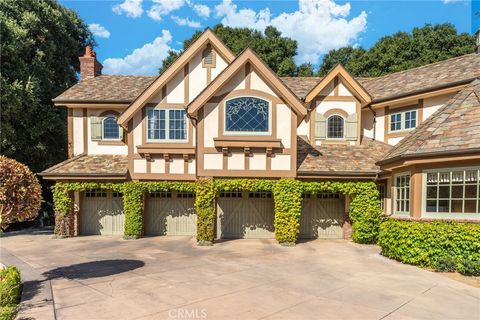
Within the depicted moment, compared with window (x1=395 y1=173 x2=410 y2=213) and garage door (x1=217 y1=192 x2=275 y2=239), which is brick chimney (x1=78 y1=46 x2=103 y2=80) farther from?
window (x1=395 y1=173 x2=410 y2=213)

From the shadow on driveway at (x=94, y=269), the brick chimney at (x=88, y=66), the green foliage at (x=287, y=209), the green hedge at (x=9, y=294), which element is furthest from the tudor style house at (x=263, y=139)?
the green hedge at (x=9, y=294)

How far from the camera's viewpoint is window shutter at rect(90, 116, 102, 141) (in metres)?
17.4

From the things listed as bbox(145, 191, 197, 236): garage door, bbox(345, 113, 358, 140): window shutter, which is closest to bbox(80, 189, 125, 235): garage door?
bbox(145, 191, 197, 236): garage door

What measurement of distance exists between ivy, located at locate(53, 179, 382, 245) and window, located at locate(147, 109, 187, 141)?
6.83 feet

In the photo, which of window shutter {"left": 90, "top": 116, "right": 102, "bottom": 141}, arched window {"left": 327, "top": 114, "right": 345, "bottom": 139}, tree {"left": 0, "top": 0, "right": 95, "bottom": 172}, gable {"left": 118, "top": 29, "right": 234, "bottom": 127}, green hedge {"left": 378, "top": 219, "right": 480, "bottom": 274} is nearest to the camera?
green hedge {"left": 378, "top": 219, "right": 480, "bottom": 274}

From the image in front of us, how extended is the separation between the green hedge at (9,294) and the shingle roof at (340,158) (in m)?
10.3

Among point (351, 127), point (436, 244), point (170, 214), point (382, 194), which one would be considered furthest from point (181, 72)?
point (436, 244)

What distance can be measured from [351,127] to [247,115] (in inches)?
241

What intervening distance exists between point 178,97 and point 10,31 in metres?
10.7

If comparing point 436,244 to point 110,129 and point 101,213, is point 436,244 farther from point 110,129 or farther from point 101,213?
point 110,129

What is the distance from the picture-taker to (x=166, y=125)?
15398 millimetres

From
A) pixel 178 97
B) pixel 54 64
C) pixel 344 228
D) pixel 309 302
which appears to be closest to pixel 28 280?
pixel 309 302

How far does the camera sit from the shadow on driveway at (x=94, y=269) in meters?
9.21

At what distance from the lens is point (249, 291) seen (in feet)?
25.9
